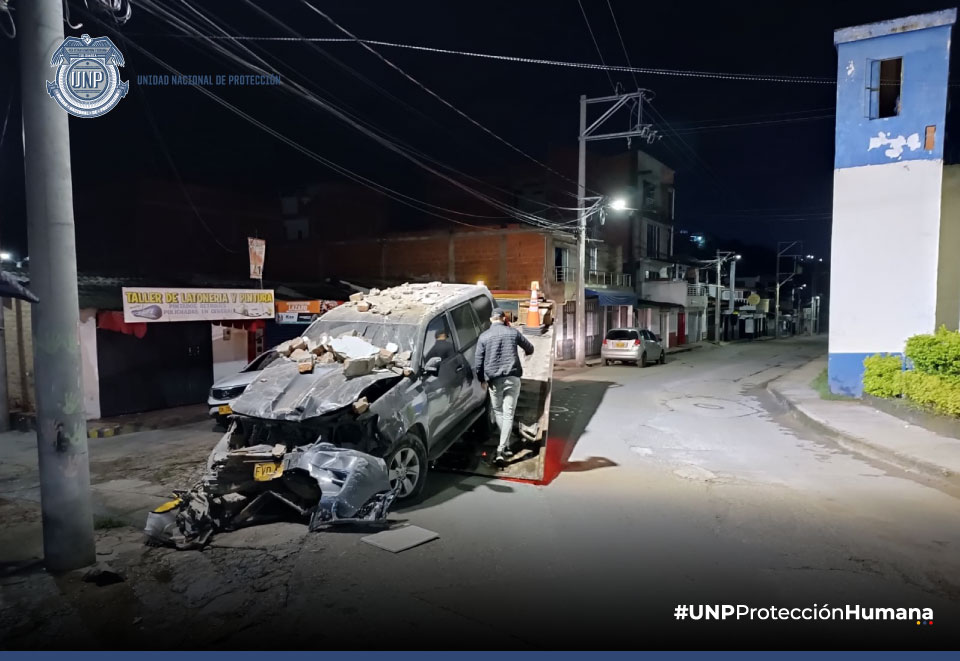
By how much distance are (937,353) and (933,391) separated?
3.01ft

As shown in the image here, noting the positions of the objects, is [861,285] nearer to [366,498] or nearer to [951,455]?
[951,455]

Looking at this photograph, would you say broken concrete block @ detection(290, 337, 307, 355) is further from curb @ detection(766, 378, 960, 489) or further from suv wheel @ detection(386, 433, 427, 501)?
curb @ detection(766, 378, 960, 489)

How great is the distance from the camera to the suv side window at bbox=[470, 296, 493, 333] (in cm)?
867

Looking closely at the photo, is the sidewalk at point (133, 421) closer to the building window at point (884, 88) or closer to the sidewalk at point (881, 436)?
the sidewalk at point (881, 436)

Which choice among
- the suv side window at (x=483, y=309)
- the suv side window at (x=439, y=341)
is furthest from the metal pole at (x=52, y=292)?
the suv side window at (x=483, y=309)

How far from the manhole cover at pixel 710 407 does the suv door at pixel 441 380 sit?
6.91m

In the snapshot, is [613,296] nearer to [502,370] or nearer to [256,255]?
[256,255]

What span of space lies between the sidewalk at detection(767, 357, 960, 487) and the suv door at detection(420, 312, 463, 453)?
6.27 meters

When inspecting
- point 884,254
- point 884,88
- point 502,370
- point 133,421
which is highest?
point 884,88

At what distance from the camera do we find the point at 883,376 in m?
12.0

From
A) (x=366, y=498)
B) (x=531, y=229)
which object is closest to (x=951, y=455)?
(x=366, y=498)

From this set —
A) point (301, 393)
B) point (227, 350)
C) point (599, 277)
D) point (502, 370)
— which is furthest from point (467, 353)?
point (599, 277)

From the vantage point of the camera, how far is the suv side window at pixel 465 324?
7.80 m

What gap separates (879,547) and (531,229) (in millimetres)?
Answer: 19898
